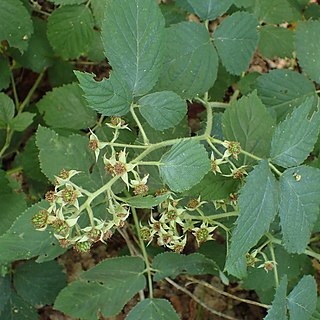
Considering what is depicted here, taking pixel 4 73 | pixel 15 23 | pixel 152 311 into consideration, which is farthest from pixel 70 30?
pixel 152 311

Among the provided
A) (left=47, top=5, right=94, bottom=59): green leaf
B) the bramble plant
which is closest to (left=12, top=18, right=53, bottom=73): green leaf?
the bramble plant

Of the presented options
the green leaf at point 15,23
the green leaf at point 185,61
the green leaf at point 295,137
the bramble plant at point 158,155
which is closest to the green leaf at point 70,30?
the bramble plant at point 158,155

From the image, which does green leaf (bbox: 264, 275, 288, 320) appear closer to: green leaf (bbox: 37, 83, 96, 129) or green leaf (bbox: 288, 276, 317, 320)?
green leaf (bbox: 288, 276, 317, 320)

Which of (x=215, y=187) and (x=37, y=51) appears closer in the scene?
(x=215, y=187)

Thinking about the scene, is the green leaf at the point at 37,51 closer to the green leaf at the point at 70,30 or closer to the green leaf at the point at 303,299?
the green leaf at the point at 70,30

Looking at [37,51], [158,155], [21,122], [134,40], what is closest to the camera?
[134,40]

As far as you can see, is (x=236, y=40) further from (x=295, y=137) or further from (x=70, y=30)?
(x=70, y=30)
